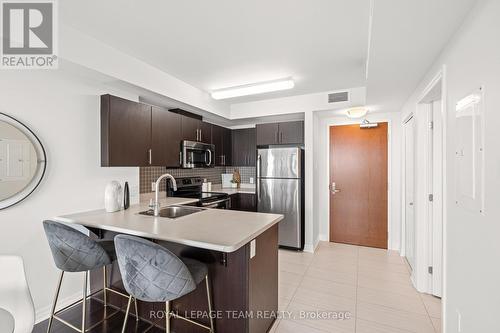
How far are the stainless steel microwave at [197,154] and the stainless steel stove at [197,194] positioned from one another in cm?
48

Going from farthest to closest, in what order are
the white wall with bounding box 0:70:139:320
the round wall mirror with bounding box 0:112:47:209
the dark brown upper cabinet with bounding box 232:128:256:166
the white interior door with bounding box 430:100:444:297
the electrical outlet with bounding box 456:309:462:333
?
the dark brown upper cabinet with bounding box 232:128:256:166 < the white interior door with bounding box 430:100:444:297 < the white wall with bounding box 0:70:139:320 < the round wall mirror with bounding box 0:112:47:209 < the electrical outlet with bounding box 456:309:462:333

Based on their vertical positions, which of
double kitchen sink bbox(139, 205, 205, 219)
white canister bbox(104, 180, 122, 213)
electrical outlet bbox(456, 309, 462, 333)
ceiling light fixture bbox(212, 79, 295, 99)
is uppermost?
ceiling light fixture bbox(212, 79, 295, 99)

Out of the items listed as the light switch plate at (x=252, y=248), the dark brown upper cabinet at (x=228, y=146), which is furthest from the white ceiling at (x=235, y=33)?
the light switch plate at (x=252, y=248)

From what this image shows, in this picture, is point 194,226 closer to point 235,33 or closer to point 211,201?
point 235,33

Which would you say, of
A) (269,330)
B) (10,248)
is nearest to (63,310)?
(10,248)

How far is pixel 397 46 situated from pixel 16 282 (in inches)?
120

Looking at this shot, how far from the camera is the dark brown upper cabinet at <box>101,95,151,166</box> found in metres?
2.45

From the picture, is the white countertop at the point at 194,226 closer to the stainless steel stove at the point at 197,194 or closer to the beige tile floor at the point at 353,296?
the beige tile floor at the point at 353,296

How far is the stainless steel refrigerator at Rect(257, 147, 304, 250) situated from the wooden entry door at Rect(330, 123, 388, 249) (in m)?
Answer: 0.80

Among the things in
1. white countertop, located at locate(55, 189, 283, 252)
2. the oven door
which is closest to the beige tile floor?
white countertop, located at locate(55, 189, 283, 252)

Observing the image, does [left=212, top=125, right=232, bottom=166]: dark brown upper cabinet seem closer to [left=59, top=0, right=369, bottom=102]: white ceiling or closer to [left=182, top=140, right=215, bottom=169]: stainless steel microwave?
[left=182, top=140, right=215, bottom=169]: stainless steel microwave

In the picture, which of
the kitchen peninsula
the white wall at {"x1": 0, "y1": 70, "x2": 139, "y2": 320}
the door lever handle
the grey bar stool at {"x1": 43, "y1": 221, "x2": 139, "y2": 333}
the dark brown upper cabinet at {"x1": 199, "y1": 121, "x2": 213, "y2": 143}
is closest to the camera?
the kitchen peninsula

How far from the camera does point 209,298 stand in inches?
68.3

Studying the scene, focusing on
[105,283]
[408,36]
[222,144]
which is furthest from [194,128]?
[408,36]
